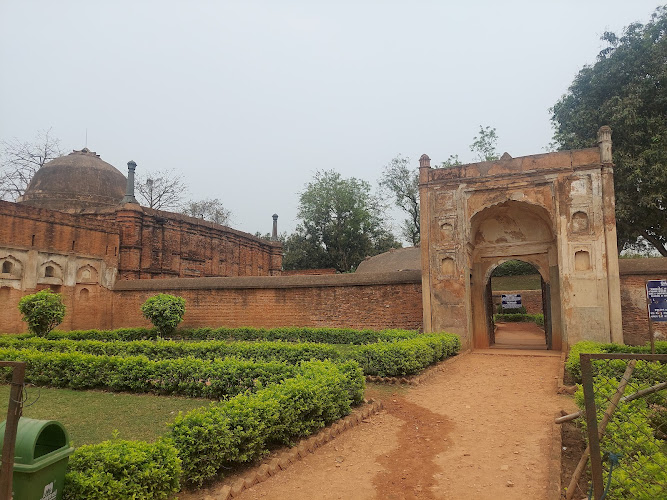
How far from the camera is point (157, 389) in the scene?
7.47 m

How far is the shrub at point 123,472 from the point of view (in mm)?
2930

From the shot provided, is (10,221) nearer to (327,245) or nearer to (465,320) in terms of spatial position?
(465,320)

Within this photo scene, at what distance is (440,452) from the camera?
4.82m

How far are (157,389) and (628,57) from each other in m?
20.8

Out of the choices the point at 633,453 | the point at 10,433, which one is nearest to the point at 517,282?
the point at 633,453

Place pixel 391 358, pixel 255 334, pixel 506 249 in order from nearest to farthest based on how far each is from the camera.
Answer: pixel 391 358 < pixel 506 249 < pixel 255 334

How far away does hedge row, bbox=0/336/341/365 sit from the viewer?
865 centimetres

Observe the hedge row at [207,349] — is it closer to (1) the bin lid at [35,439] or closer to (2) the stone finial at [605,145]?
(1) the bin lid at [35,439]

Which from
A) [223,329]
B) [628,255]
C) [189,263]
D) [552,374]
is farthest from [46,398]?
[628,255]

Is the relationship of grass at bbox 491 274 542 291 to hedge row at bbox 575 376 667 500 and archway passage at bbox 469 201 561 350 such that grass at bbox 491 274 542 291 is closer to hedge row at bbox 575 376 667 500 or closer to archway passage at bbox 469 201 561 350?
archway passage at bbox 469 201 561 350

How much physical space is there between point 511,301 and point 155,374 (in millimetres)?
26717

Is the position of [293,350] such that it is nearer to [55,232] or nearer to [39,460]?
[39,460]

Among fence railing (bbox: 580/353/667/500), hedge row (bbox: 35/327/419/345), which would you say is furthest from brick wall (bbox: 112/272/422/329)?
fence railing (bbox: 580/353/667/500)

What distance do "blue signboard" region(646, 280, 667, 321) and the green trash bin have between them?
963 cm
